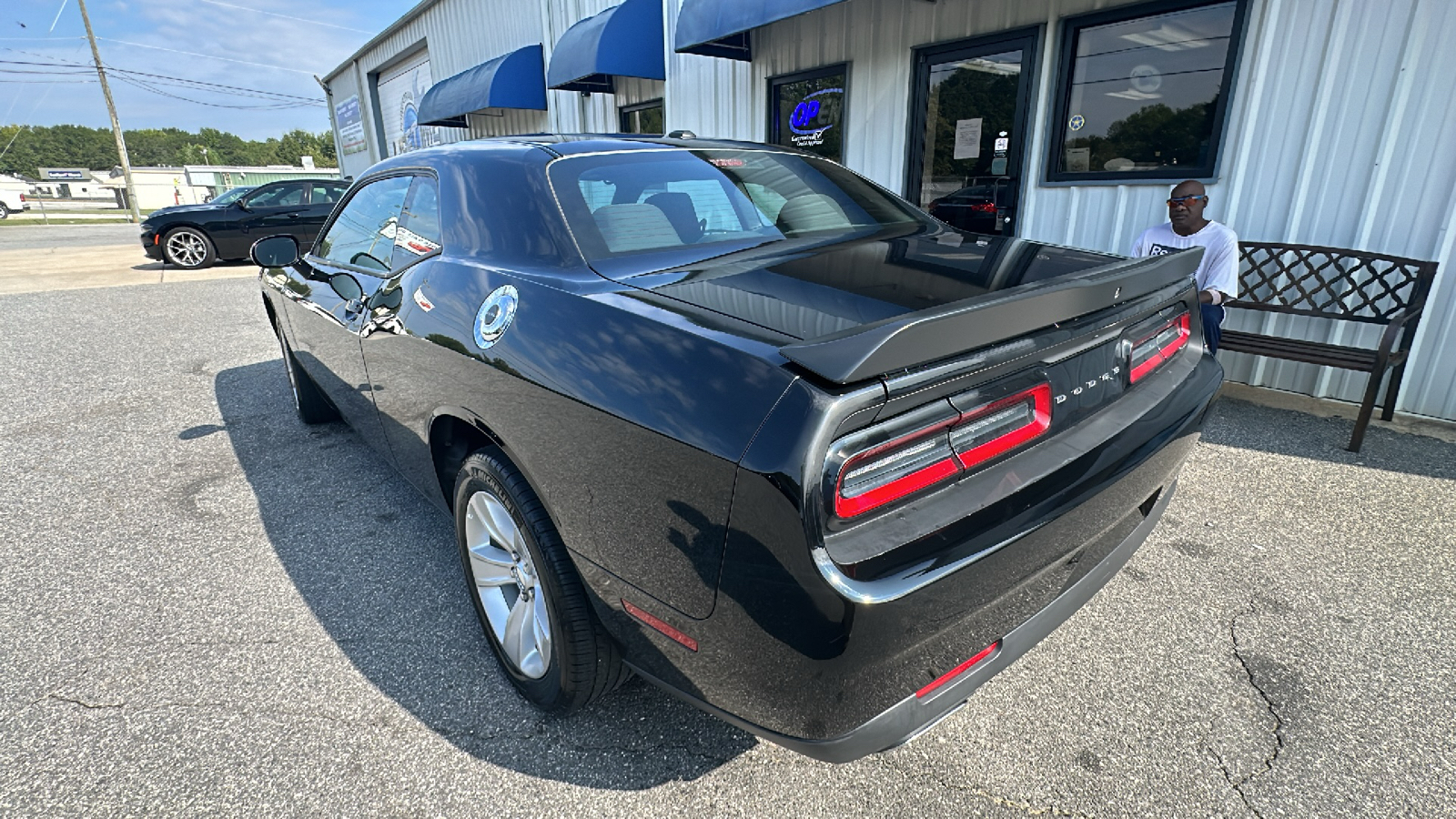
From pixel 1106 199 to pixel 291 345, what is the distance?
5.47 m

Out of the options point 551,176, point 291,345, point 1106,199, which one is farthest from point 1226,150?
point 291,345

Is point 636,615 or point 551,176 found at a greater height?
point 551,176

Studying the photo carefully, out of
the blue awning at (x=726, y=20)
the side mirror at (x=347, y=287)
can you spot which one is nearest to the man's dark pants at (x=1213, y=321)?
the blue awning at (x=726, y=20)

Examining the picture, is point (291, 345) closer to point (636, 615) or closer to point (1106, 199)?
point (636, 615)

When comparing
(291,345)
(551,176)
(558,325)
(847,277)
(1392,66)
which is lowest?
(291,345)

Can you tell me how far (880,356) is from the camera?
3.77 feet

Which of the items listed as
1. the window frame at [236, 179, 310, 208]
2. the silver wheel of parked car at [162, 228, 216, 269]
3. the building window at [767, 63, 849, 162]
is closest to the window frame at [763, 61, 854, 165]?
the building window at [767, 63, 849, 162]

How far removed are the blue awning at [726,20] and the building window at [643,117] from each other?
2.44 meters

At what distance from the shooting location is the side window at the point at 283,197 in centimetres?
1298

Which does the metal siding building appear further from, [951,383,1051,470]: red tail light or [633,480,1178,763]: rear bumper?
[951,383,1051,470]: red tail light

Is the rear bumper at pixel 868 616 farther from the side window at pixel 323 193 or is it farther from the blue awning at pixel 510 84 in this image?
the side window at pixel 323 193

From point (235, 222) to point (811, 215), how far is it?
14.2 m

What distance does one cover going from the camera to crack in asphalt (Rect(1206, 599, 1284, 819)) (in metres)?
1.69

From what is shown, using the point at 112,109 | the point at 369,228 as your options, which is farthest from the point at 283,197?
the point at 112,109
